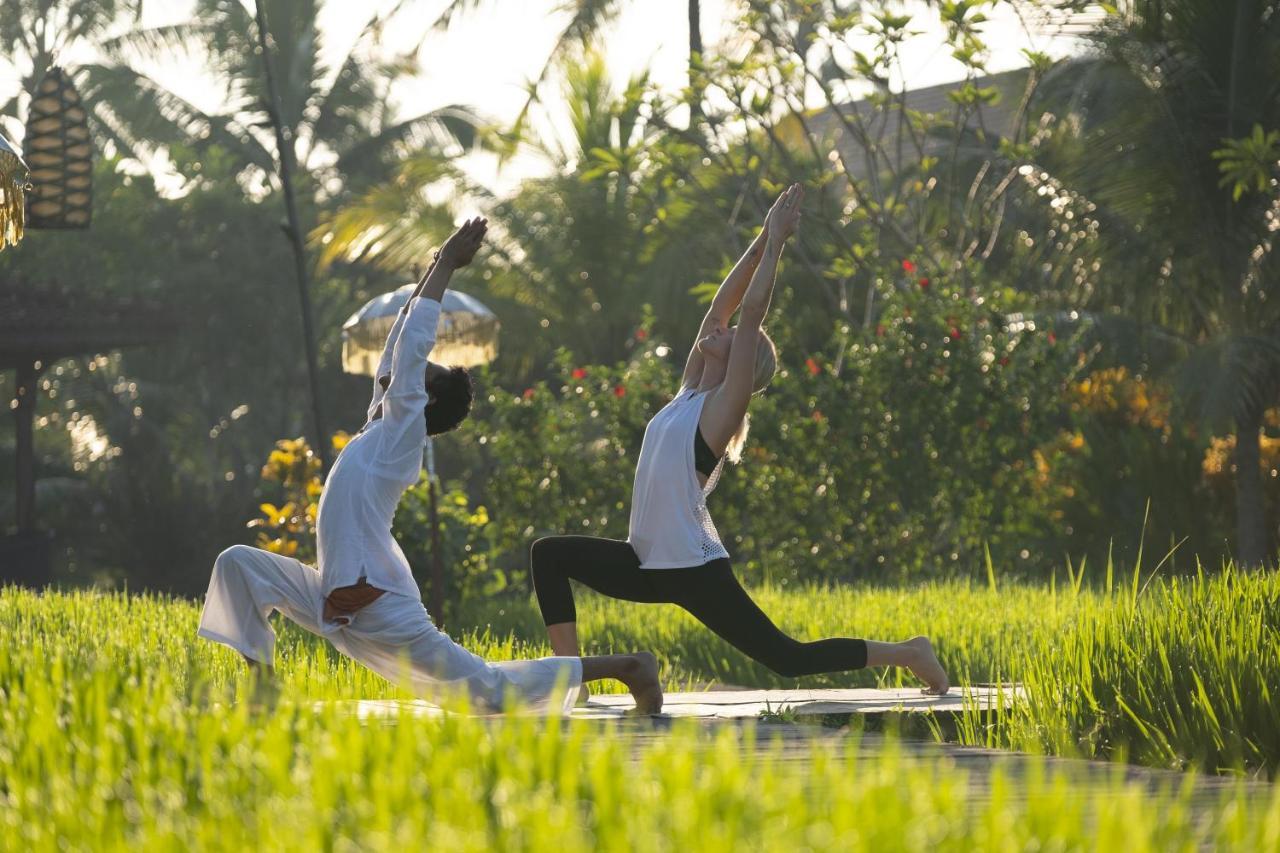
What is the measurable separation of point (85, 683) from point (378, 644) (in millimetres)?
1406

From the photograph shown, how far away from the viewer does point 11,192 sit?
28.7 ft

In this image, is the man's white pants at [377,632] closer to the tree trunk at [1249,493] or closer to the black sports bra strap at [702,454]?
the black sports bra strap at [702,454]

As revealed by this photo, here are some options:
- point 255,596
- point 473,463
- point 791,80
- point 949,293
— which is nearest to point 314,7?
point 473,463

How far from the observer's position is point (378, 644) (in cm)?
537

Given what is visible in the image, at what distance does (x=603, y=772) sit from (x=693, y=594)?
2.78 metres

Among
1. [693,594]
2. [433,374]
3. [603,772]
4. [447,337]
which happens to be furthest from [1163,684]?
[447,337]

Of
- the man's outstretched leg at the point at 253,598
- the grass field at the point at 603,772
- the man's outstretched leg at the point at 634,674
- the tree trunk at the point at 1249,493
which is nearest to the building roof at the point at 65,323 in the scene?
the tree trunk at the point at 1249,493

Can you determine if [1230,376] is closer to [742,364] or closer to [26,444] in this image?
[742,364]

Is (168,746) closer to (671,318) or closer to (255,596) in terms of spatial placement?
(255,596)

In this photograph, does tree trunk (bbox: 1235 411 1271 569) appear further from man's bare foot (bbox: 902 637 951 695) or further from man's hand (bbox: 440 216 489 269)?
man's hand (bbox: 440 216 489 269)

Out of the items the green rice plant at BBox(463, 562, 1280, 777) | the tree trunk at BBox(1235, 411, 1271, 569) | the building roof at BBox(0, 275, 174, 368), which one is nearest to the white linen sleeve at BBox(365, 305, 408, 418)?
the green rice plant at BBox(463, 562, 1280, 777)

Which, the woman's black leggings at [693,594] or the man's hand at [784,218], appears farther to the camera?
the man's hand at [784,218]

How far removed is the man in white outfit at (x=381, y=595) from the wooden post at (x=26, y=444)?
45.0 feet

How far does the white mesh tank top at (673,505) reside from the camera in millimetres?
5691
